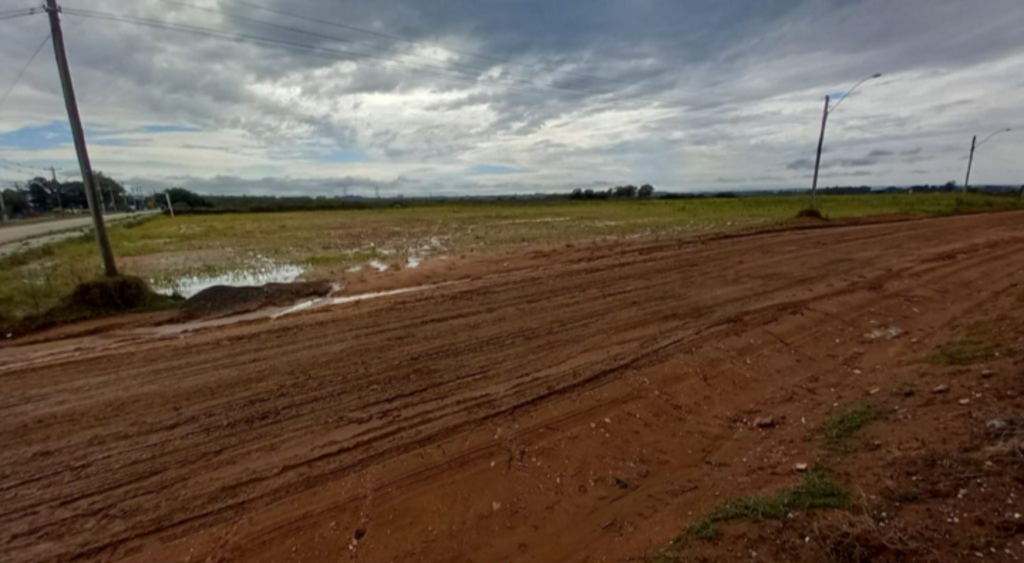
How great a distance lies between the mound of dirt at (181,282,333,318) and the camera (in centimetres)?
1002

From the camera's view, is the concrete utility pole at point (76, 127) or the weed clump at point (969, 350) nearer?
the weed clump at point (969, 350)

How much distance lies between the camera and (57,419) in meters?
→ 5.20

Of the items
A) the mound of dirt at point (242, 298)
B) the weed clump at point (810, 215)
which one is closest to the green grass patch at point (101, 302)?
the mound of dirt at point (242, 298)

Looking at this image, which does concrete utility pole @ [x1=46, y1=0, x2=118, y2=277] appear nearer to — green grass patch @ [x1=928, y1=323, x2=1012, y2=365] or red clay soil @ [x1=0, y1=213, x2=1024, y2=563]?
red clay soil @ [x1=0, y1=213, x2=1024, y2=563]

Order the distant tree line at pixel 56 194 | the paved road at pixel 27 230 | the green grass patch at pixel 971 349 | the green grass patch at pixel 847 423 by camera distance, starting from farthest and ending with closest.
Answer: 1. the distant tree line at pixel 56 194
2. the paved road at pixel 27 230
3. the green grass patch at pixel 971 349
4. the green grass patch at pixel 847 423

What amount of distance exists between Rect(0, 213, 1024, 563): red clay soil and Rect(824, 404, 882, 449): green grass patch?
13 cm

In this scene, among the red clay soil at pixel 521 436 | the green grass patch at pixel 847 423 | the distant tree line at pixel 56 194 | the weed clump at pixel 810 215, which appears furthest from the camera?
the distant tree line at pixel 56 194

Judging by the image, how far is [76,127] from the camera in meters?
10.4

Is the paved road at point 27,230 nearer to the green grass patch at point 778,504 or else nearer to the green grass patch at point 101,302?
the green grass patch at point 101,302

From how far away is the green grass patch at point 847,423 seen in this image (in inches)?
172

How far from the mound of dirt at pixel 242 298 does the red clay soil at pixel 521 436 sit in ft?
6.45

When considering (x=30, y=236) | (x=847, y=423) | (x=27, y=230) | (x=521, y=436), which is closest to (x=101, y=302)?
(x=521, y=436)

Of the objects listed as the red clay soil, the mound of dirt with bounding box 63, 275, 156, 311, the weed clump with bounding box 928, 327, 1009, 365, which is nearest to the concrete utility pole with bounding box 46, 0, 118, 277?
the mound of dirt with bounding box 63, 275, 156, 311

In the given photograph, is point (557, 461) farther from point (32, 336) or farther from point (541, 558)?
point (32, 336)
